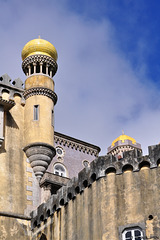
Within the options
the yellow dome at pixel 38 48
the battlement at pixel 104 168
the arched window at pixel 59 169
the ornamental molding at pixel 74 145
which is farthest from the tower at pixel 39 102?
the ornamental molding at pixel 74 145

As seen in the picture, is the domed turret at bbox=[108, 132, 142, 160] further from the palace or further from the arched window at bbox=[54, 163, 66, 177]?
the palace

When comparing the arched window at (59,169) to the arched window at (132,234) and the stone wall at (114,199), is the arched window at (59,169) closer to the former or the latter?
the stone wall at (114,199)

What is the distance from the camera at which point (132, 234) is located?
19.5 meters

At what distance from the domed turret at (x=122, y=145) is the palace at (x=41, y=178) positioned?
1209 inches

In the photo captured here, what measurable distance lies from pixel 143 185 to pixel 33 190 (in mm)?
7816

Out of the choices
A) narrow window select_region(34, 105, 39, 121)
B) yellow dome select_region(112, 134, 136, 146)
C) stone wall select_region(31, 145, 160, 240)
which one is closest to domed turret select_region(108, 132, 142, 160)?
yellow dome select_region(112, 134, 136, 146)

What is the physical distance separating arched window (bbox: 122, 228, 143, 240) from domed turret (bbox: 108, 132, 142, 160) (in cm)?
3867

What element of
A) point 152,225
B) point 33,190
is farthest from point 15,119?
point 152,225

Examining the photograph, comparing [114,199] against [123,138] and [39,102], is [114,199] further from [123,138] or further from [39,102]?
[123,138]

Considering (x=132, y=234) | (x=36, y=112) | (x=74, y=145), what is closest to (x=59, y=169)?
(x=74, y=145)

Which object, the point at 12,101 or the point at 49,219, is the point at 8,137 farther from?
the point at 49,219

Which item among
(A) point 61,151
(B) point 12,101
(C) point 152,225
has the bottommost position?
(C) point 152,225

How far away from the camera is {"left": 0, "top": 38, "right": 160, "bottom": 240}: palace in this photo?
2003cm

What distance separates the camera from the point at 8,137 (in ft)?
86.0
